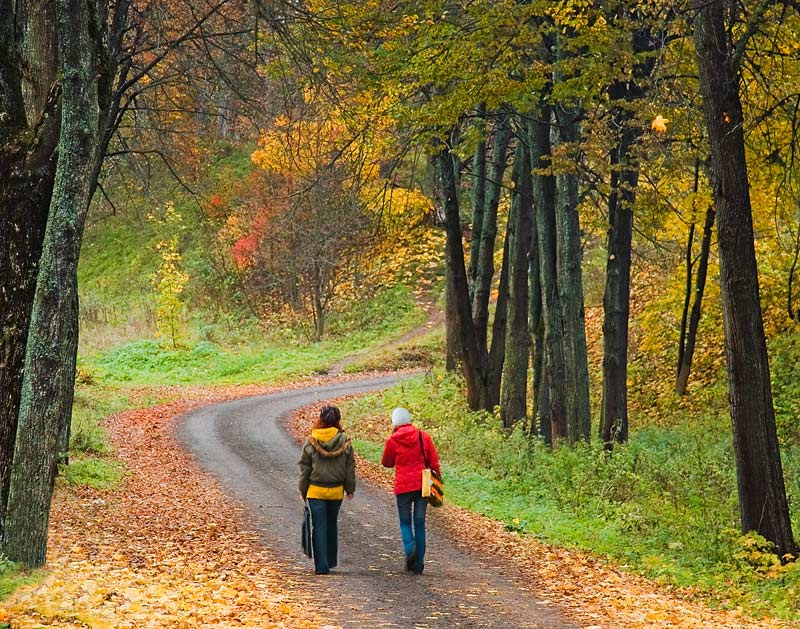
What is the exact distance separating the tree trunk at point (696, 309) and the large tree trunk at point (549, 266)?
775cm

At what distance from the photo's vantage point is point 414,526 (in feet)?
32.6

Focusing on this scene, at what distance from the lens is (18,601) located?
23.4 ft

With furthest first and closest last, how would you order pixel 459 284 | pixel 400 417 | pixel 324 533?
pixel 459 284 < pixel 400 417 < pixel 324 533

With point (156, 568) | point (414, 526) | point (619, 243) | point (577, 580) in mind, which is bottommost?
point (577, 580)

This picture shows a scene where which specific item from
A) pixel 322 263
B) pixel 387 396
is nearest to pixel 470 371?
pixel 387 396

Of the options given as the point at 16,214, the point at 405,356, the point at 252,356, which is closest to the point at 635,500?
the point at 16,214

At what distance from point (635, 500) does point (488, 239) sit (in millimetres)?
9016

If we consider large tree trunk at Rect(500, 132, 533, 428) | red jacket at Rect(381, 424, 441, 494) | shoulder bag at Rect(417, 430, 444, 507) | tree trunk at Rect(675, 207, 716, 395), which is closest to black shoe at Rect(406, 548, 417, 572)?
shoulder bag at Rect(417, 430, 444, 507)

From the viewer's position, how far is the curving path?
26.9ft

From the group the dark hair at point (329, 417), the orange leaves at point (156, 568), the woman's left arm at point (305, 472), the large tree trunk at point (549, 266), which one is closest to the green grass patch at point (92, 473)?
the orange leaves at point (156, 568)

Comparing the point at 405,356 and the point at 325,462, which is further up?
the point at 405,356

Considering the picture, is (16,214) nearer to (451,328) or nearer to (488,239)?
(488,239)

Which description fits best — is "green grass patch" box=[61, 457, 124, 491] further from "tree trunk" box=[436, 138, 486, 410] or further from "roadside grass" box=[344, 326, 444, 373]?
"roadside grass" box=[344, 326, 444, 373]

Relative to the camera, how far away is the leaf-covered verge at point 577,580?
8.49 meters
